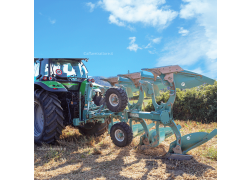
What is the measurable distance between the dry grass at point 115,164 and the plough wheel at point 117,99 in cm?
98

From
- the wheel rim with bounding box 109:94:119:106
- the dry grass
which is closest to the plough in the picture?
the dry grass

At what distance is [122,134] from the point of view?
3811 mm

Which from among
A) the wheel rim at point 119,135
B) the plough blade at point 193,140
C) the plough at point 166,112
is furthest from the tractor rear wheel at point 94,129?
the plough blade at point 193,140

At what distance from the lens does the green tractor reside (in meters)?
4.31

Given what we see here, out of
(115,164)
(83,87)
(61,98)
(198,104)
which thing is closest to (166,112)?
(115,164)

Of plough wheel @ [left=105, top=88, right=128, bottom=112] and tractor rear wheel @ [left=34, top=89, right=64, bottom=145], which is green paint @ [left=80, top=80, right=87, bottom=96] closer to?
tractor rear wheel @ [left=34, top=89, right=64, bottom=145]

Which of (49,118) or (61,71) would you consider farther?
(61,71)

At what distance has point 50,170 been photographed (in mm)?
3223

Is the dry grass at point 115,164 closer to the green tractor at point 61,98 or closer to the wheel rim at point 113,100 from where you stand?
the green tractor at point 61,98

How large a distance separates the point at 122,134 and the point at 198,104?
4.76 meters

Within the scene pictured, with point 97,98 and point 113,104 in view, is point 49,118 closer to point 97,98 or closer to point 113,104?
point 113,104

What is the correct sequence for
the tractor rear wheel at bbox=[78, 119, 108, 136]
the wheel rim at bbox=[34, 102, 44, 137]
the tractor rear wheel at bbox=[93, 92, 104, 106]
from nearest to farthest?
the wheel rim at bbox=[34, 102, 44, 137] → the tractor rear wheel at bbox=[78, 119, 108, 136] → the tractor rear wheel at bbox=[93, 92, 104, 106]

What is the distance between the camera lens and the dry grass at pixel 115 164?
2881 mm

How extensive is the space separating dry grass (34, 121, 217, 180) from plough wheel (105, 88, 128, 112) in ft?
3.21
